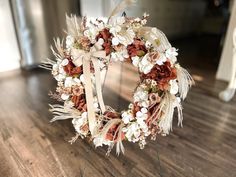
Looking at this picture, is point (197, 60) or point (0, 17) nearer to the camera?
point (0, 17)

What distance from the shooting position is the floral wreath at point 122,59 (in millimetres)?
1111

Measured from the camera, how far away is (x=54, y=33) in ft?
11.4

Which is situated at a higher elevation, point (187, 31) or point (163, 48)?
point (163, 48)

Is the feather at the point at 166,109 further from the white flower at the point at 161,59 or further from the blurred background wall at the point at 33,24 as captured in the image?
the blurred background wall at the point at 33,24

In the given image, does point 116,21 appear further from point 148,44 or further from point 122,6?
point 148,44

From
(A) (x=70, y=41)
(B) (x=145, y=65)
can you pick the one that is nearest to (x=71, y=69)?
(A) (x=70, y=41)

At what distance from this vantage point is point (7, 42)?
129 inches

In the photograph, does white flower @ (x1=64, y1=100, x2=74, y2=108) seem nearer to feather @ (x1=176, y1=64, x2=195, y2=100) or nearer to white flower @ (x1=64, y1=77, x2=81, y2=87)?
white flower @ (x1=64, y1=77, x2=81, y2=87)

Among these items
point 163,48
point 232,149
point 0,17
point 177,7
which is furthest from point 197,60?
point 0,17

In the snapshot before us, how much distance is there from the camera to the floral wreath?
111 centimetres

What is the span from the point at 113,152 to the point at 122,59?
83 cm

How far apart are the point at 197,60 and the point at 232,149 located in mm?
2519

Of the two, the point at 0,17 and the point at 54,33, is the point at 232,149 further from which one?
the point at 0,17

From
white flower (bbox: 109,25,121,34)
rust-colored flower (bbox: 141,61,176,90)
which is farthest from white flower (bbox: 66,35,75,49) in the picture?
rust-colored flower (bbox: 141,61,176,90)
